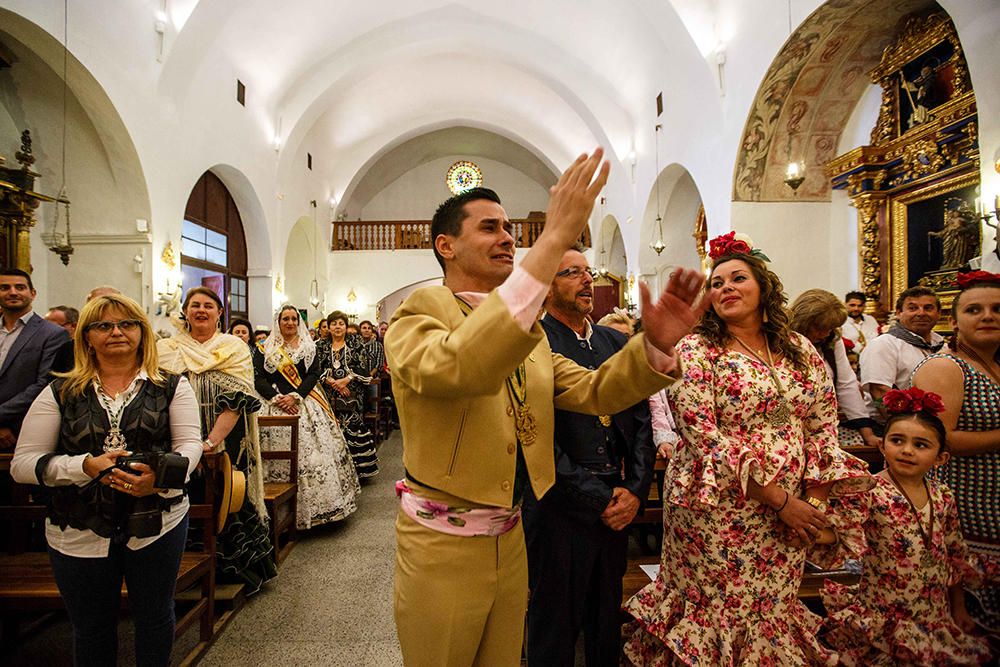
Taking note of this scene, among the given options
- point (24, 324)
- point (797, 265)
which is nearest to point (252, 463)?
point (24, 324)

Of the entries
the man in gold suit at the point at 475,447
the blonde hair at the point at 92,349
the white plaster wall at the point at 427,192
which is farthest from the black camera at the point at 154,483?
the white plaster wall at the point at 427,192

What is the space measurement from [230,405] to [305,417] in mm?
1342

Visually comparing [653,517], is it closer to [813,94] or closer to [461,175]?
[813,94]

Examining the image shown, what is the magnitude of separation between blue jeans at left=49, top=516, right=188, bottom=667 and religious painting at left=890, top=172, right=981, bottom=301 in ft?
19.7

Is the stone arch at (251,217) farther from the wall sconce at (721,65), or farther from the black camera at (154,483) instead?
the black camera at (154,483)

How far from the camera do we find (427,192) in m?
19.6

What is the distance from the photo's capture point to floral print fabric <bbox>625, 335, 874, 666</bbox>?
177cm

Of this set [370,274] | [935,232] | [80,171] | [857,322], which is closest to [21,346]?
[80,171]

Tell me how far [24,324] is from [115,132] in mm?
4541

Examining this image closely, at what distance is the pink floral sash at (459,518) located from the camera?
1222 millimetres

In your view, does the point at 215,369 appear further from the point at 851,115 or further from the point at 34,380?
the point at 851,115

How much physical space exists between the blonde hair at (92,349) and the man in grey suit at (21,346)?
1.42 meters

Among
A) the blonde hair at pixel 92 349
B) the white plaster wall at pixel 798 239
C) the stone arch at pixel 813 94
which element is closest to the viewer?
the blonde hair at pixel 92 349

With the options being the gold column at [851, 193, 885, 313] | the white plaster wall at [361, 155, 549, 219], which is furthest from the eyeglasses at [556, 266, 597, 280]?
the white plaster wall at [361, 155, 549, 219]
